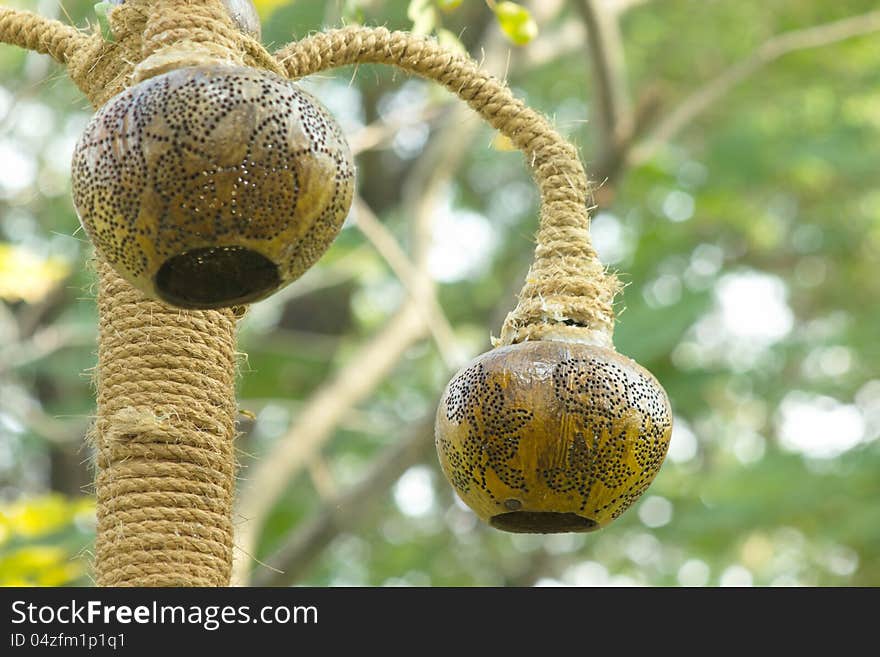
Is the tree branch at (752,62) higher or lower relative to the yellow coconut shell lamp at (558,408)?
higher

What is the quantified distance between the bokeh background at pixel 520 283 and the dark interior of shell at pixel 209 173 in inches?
54.9

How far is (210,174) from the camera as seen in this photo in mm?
983

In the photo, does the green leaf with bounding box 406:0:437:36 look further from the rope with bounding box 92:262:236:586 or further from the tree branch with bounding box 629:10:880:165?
the tree branch with bounding box 629:10:880:165

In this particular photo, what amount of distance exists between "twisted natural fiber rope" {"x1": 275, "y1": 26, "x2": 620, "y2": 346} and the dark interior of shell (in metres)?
0.31

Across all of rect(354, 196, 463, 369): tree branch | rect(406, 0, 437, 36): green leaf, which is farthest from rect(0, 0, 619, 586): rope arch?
rect(354, 196, 463, 369): tree branch

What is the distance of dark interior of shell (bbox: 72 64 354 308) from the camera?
3.23 feet

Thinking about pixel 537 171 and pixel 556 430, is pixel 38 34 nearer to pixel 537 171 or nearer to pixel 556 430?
pixel 537 171

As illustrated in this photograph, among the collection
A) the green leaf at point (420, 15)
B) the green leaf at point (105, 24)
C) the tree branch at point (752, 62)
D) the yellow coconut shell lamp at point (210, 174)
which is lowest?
the yellow coconut shell lamp at point (210, 174)

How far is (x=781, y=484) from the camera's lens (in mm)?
5605

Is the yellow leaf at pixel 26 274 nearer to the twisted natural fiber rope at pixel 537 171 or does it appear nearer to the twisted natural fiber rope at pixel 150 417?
the twisted natural fiber rope at pixel 150 417

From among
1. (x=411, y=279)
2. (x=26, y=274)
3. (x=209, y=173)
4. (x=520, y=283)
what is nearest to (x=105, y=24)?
(x=209, y=173)

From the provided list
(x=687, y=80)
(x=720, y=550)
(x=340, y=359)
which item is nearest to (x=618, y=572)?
(x=720, y=550)

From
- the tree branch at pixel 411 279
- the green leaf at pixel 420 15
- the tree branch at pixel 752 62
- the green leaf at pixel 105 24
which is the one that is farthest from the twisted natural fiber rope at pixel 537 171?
the tree branch at pixel 752 62

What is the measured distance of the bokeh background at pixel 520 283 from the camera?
4.05 m
